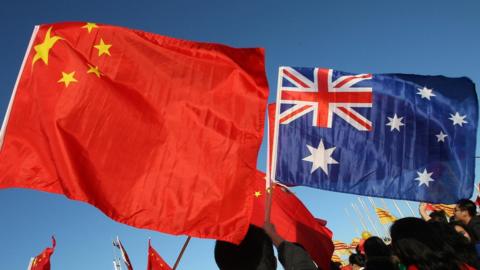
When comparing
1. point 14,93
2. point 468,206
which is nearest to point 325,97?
point 468,206

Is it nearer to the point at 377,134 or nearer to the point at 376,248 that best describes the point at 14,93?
the point at 376,248

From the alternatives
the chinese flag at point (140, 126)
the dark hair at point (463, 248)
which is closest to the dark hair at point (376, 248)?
the dark hair at point (463, 248)

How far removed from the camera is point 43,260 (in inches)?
473

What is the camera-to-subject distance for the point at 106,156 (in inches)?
208

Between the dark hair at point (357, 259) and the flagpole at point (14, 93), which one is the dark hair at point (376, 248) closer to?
the dark hair at point (357, 259)

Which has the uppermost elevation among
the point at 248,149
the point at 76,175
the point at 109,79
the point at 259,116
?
the point at 109,79

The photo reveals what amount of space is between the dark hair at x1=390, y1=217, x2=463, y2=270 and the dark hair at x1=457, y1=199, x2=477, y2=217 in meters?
3.82

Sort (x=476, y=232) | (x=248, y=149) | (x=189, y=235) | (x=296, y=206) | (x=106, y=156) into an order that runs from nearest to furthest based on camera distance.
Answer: (x=189, y=235) → (x=106, y=156) → (x=248, y=149) → (x=476, y=232) → (x=296, y=206)

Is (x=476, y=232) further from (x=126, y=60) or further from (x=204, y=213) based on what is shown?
(x=126, y=60)

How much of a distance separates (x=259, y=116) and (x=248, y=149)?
55cm

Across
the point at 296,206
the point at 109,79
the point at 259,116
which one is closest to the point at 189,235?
the point at 259,116

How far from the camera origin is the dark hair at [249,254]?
11.8 ft

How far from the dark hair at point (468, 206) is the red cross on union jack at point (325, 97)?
78.3 inches

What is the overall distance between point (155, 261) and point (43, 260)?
312 centimetres
